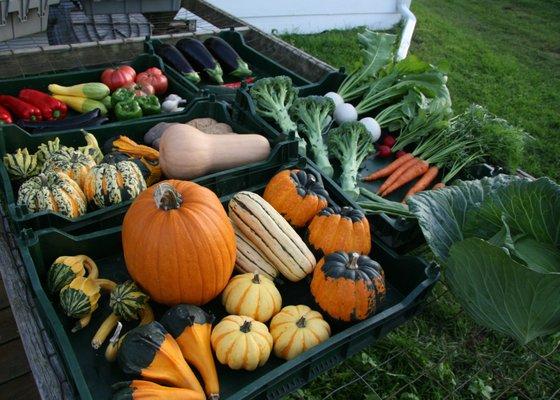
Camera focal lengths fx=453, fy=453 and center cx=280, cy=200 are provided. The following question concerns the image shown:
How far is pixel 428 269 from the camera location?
189cm

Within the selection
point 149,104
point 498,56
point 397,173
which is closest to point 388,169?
point 397,173

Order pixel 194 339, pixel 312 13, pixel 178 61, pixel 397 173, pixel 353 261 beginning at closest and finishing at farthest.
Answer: pixel 194 339 < pixel 353 261 < pixel 397 173 < pixel 178 61 < pixel 312 13

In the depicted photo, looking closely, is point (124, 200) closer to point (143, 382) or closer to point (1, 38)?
point (143, 382)

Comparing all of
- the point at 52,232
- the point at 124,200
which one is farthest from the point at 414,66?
the point at 52,232

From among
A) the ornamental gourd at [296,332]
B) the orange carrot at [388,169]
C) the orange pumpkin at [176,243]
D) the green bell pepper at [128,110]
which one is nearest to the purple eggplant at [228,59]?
the green bell pepper at [128,110]

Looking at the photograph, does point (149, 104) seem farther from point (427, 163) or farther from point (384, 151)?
point (427, 163)

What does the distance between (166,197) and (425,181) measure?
182 centimetres

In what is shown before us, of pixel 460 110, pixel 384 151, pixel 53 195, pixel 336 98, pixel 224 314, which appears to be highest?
pixel 336 98

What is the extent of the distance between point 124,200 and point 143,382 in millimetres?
940

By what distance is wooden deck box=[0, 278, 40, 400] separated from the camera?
2238 millimetres

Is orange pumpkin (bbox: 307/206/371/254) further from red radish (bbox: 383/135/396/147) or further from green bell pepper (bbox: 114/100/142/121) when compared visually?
green bell pepper (bbox: 114/100/142/121)

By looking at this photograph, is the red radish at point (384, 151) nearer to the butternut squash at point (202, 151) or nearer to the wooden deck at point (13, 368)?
the butternut squash at point (202, 151)

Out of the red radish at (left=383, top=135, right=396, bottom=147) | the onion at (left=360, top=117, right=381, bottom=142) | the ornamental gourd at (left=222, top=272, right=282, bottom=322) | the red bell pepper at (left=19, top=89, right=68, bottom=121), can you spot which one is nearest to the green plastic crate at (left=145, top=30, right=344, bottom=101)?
the onion at (left=360, top=117, right=381, bottom=142)

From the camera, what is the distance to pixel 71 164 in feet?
7.11
